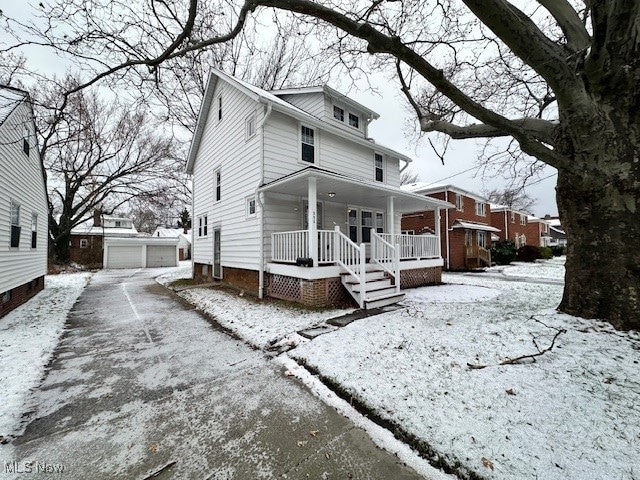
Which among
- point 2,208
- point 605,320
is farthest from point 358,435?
point 2,208

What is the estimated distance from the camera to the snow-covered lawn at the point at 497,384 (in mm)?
2119

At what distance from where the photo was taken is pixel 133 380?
359 centimetres

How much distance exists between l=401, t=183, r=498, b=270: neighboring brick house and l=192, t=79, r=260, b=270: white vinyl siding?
12789 millimetres

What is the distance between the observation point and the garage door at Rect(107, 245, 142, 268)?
2283 cm

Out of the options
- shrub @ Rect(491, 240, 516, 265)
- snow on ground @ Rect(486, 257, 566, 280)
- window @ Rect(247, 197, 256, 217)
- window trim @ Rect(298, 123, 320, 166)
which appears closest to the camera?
window @ Rect(247, 197, 256, 217)

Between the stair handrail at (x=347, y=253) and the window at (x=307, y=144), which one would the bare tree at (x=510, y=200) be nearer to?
the window at (x=307, y=144)

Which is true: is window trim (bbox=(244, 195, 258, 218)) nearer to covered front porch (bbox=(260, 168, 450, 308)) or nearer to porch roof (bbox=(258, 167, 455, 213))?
covered front porch (bbox=(260, 168, 450, 308))

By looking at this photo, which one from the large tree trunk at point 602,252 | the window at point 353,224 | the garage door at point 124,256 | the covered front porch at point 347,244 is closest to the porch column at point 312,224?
the covered front porch at point 347,244

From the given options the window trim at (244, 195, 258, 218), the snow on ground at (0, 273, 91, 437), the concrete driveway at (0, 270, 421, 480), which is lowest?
the concrete driveway at (0, 270, 421, 480)

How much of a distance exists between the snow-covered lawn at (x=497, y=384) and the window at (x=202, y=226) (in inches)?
344

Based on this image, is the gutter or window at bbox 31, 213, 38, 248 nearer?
the gutter

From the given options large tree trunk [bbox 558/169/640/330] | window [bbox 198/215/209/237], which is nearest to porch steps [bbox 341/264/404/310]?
large tree trunk [bbox 558/169/640/330]

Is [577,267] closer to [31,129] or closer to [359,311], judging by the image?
[359,311]

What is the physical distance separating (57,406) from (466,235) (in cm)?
2083
